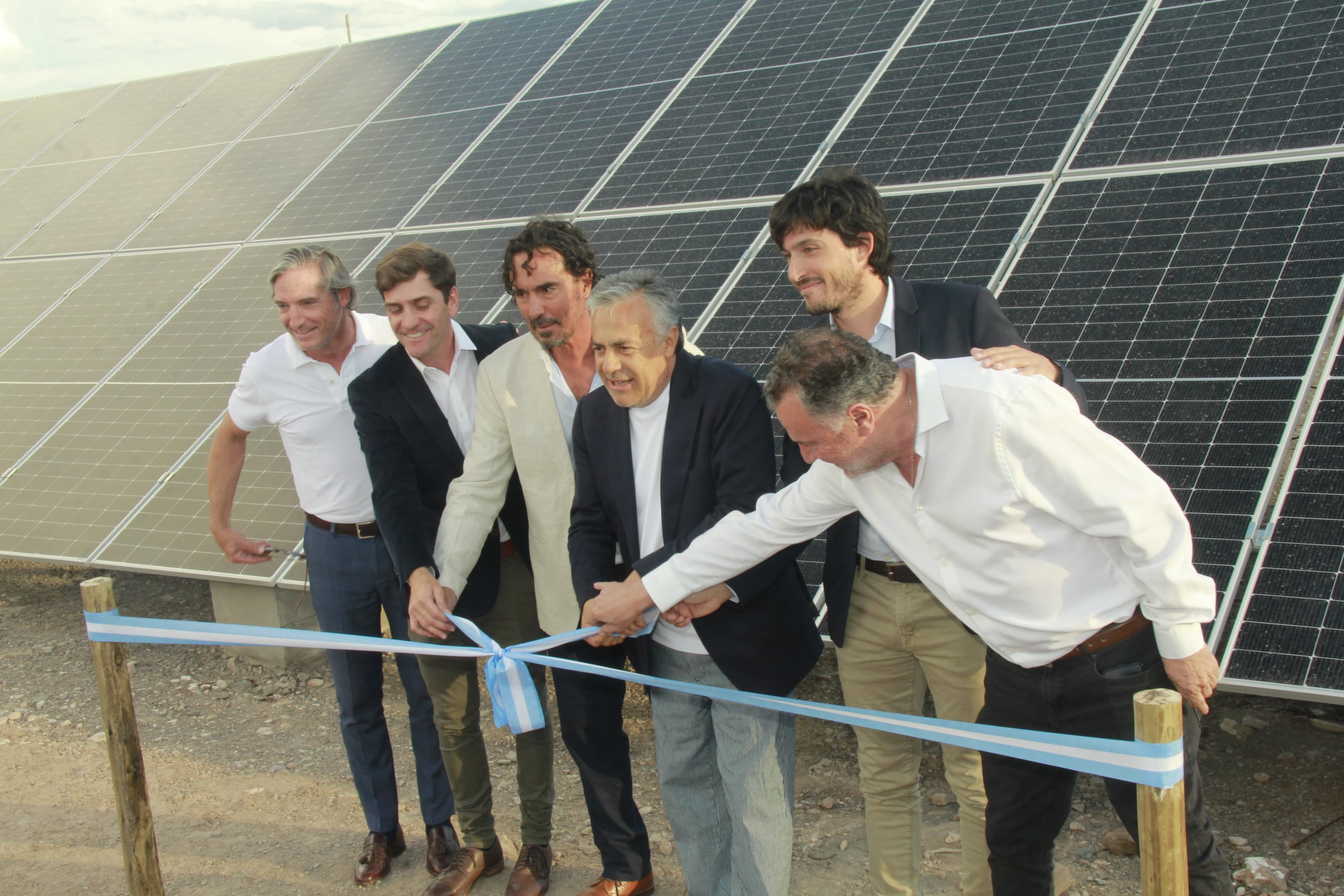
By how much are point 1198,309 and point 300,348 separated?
389 centimetres

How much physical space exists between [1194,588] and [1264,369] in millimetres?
2359

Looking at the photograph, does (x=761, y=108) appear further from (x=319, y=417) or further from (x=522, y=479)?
(x=522, y=479)

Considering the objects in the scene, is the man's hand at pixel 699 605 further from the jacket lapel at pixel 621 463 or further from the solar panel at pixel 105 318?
the solar panel at pixel 105 318

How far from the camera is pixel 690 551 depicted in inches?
131

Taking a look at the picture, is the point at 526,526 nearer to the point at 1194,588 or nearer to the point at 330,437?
the point at 330,437

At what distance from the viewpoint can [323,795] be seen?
18.5 feet

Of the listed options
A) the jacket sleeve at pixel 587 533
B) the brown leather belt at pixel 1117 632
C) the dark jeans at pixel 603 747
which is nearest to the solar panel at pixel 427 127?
the jacket sleeve at pixel 587 533

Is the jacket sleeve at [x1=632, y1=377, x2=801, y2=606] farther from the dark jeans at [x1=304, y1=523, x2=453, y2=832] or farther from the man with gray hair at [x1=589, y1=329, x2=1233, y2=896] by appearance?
the dark jeans at [x1=304, y1=523, x2=453, y2=832]

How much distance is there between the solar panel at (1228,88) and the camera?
5.64 metres

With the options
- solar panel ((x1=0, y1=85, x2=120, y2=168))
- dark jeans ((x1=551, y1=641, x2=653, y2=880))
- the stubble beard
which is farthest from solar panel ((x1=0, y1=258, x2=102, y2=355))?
the stubble beard

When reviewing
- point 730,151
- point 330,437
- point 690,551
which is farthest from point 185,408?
point 690,551

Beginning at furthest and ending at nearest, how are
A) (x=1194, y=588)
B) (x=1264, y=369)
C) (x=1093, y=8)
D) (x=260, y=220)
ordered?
(x=260, y=220) → (x=1093, y=8) → (x=1264, y=369) → (x=1194, y=588)

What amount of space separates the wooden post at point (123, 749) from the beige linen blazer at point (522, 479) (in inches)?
44.9

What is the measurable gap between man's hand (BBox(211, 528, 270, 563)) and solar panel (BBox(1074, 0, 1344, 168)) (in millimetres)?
4617
